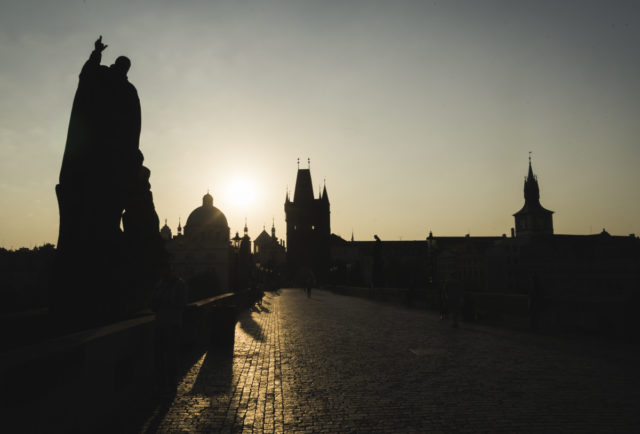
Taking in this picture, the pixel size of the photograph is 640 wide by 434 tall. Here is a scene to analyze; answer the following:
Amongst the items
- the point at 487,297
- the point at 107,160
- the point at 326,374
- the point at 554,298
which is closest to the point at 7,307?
the point at 107,160

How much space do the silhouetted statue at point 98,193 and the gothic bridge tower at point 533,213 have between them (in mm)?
141393

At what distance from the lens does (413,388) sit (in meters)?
6.55

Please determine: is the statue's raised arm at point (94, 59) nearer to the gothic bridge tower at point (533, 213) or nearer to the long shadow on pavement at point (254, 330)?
the long shadow on pavement at point (254, 330)

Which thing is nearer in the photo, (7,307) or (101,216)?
(101,216)

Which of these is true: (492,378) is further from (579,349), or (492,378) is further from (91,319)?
(91,319)

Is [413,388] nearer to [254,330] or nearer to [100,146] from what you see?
[100,146]

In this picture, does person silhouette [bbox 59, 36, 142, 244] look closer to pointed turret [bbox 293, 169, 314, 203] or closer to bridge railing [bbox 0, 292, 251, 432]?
bridge railing [bbox 0, 292, 251, 432]

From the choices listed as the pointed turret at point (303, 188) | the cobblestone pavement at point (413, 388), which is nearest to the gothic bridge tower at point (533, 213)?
the pointed turret at point (303, 188)

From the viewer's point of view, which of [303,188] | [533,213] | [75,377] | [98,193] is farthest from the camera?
[533,213]

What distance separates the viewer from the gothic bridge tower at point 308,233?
117 m

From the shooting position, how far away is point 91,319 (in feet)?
23.8

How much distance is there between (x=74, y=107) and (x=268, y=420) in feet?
19.7

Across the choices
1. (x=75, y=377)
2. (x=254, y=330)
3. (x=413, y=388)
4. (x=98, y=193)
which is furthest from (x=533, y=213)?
(x=75, y=377)

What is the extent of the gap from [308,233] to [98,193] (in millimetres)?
110963
